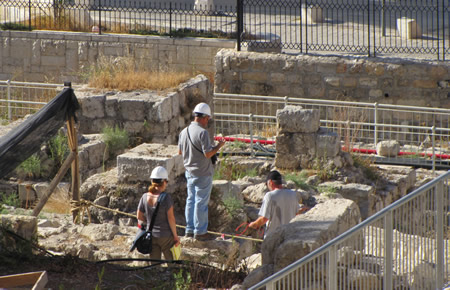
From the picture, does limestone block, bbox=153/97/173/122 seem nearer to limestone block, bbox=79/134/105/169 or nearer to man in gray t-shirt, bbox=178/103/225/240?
limestone block, bbox=79/134/105/169

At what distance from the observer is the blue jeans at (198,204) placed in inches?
366

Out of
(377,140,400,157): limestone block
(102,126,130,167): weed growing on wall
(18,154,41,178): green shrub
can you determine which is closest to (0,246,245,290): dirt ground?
(18,154,41,178): green shrub

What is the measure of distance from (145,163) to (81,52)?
9738mm

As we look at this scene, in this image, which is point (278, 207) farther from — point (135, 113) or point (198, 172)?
point (135, 113)

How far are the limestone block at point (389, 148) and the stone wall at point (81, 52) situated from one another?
5.10 meters

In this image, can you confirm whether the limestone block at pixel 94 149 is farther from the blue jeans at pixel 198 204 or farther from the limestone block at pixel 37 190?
the blue jeans at pixel 198 204

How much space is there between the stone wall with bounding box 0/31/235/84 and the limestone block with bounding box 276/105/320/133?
18.2 ft

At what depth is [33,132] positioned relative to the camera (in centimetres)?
870

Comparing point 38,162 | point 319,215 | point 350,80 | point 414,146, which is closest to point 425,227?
point 319,215

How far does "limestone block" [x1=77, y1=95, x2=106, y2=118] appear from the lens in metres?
13.4

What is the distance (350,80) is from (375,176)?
14.6 ft

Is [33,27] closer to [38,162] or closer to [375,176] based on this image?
[38,162]

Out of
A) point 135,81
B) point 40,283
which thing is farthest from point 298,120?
point 40,283

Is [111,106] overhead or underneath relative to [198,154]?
overhead
